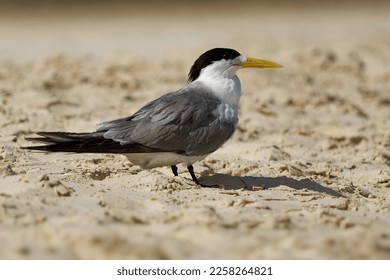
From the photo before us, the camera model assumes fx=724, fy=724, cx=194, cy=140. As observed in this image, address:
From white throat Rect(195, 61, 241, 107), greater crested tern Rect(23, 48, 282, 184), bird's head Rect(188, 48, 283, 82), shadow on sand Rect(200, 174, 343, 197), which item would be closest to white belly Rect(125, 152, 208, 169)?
greater crested tern Rect(23, 48, 282, 184)

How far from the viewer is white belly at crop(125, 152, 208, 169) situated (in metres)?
4.44

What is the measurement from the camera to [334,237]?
3121 mm

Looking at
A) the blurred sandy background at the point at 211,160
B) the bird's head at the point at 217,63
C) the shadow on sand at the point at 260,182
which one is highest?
the bird's head at the point at 217,63

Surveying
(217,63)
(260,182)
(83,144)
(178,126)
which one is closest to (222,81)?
(217,63)

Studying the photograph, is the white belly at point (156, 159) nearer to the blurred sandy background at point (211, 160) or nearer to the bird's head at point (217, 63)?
the blurred sandy background at point (211, 160)

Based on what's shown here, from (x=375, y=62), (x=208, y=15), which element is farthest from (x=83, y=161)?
(x=208, y=15)

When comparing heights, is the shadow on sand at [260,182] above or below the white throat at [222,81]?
below

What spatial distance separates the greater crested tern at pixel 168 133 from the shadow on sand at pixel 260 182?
0.19m

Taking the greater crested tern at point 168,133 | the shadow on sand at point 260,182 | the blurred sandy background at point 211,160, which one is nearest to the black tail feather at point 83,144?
the greater crested tern at point 168,133

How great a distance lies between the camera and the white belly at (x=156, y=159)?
14.6 ft

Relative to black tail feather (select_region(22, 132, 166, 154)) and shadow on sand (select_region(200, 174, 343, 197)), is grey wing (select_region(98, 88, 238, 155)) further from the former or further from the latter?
shadow on sand (select_region(200, 174, 343, 197))

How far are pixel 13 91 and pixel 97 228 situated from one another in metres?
4.07

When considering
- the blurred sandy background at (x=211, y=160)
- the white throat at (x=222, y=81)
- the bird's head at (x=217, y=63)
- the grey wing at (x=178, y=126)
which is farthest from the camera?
the bird's head at (x=217, y=63)

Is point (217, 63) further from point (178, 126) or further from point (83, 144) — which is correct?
point (83, 144)
